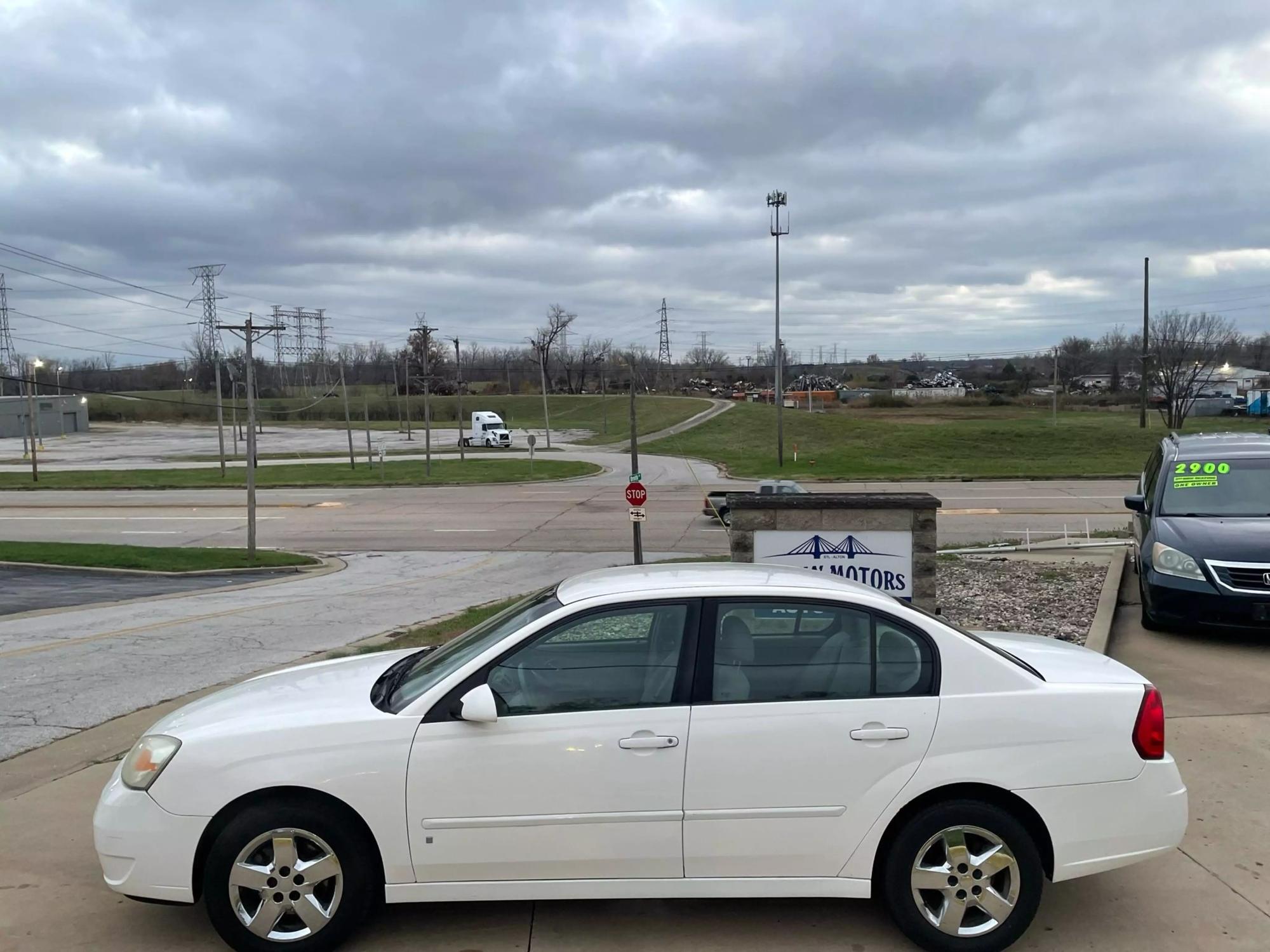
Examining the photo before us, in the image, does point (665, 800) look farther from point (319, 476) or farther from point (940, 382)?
point (940, 382)

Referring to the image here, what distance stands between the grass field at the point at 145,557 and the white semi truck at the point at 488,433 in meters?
43.6

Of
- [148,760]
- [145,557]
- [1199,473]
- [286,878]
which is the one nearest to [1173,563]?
[1199,473]

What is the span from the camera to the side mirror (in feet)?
12.6

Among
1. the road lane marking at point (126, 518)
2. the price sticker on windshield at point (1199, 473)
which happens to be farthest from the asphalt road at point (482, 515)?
the price sticker on windshield at point (1199, 473)

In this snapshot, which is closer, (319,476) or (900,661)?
(900,661)

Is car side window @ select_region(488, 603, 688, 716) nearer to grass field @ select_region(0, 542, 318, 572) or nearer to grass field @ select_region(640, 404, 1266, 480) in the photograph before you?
grass field @ select_region(0, 542, 318, 572)

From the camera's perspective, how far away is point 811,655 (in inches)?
162

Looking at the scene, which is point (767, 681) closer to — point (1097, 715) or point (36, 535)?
point (1097, 715)

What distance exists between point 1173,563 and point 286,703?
801 cm

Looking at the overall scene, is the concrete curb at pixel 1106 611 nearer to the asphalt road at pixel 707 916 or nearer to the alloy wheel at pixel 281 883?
the asphalt road at pixel 707 916

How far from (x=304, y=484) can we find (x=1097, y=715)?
1617 inches

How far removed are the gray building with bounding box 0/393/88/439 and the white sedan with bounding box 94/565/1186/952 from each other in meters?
103

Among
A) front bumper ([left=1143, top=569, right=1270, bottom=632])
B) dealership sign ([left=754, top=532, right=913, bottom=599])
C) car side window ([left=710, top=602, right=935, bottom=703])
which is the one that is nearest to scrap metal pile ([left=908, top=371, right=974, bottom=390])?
front bumper ([left=1143, top=569, right=1270, bottom=632])

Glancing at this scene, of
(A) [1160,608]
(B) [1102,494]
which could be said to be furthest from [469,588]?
(B) [1102,494]
